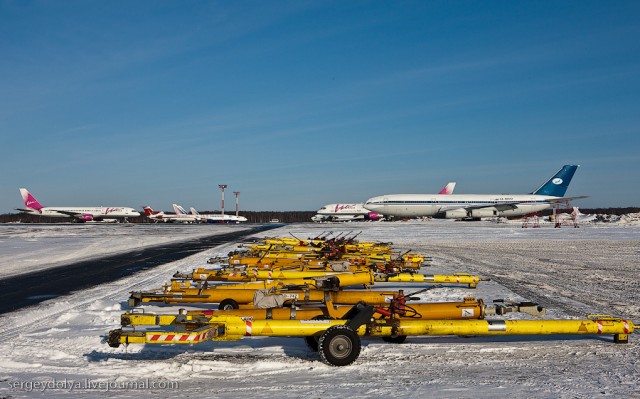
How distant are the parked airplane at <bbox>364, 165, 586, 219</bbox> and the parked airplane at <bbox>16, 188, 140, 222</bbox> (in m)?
48.6

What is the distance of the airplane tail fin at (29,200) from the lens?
95250 mm

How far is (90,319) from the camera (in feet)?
31.1

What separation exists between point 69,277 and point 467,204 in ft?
204

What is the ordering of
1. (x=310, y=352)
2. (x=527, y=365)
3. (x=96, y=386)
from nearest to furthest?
(x=96, y=386) → (x=527, y=365) → (x=310, y=352)

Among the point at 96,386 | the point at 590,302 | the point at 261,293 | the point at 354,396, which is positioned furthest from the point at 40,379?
the point at 590,302

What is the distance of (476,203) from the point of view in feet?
234

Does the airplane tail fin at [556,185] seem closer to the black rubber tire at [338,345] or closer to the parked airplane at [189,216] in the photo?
the parked airplane at [189,216]

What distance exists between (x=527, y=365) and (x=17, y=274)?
54.5 ft

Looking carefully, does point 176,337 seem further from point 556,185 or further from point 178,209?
point 178,209

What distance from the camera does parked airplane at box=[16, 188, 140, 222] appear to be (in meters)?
94.1

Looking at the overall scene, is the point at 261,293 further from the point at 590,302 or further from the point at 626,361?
the point at 590,302

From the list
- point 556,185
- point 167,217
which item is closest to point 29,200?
point 167,217

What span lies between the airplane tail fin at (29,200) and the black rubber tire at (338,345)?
104m

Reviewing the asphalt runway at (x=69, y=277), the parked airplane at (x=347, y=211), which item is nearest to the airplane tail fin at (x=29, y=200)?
the parked airplane at (x=347, y=211)
